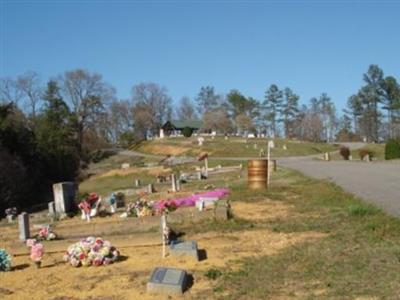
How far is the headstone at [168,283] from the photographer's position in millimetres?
7984

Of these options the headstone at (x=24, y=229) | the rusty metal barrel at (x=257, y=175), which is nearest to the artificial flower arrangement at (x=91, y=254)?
the headstone at (x=24, y=229)

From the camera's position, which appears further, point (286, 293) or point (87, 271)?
point (87, 271)

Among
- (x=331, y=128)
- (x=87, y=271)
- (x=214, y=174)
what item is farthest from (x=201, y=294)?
(x=331, y=128)

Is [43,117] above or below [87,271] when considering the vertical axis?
above

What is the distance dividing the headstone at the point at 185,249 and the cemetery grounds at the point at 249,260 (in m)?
0.14

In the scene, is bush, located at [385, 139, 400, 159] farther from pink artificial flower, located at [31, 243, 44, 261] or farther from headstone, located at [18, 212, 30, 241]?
pink artificial flower, located at [31, 243, 44, 261]

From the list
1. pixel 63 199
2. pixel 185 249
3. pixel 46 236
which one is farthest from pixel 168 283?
pixel 63 199

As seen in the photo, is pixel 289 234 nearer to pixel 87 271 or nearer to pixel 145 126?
pixel 87 271

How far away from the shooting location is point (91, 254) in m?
10.4

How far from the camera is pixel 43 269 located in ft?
34.9

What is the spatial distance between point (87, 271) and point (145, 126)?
110160 mm

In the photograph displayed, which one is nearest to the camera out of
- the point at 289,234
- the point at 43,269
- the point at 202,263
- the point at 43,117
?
the point at 202,263

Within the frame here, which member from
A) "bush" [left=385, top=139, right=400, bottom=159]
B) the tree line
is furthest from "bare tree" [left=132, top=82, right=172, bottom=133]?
"bush" [left=385, top=139, right=400, bottom=159]

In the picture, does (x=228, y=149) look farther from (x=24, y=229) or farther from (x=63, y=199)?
(x=24, y=229)
